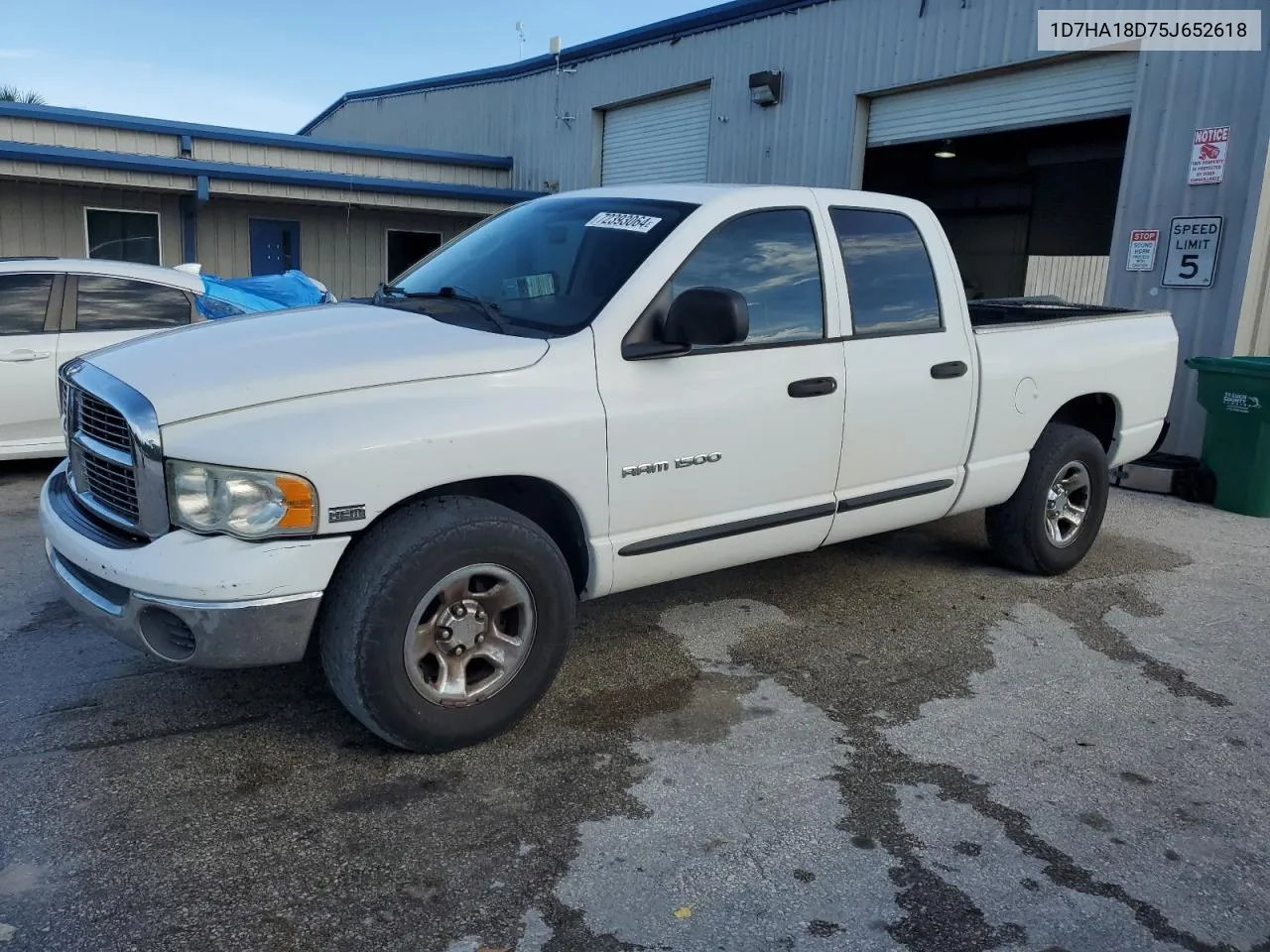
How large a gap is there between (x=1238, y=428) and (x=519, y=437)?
6.37 metres

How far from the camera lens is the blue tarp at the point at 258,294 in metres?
7.93

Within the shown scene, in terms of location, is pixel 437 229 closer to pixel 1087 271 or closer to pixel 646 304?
pixel 1087 271

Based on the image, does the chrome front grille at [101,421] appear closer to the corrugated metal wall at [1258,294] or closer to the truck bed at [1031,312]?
the truck bed at [1031,312]

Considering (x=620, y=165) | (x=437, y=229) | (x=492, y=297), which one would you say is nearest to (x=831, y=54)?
(x=620, y=165)

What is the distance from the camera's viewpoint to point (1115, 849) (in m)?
3.02

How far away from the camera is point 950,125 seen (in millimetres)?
10891

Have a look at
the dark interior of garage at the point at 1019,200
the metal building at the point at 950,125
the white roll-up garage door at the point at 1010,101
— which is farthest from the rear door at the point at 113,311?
the dark interior of garage at the point at 1019,200

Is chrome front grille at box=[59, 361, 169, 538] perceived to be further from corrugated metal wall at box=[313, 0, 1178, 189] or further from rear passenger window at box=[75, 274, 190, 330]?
corrugated metal wall at box=[313, 0, 1178, 189]

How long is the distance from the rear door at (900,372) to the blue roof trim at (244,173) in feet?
32.2

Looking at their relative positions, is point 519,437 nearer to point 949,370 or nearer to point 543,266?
point 543,266

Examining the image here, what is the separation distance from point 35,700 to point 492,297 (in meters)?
→ 2.29

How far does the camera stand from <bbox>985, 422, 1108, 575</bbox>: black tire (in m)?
5.37

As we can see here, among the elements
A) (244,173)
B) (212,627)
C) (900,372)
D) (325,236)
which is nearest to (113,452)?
(212,627)

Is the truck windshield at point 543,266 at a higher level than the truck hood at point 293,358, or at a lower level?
higher
